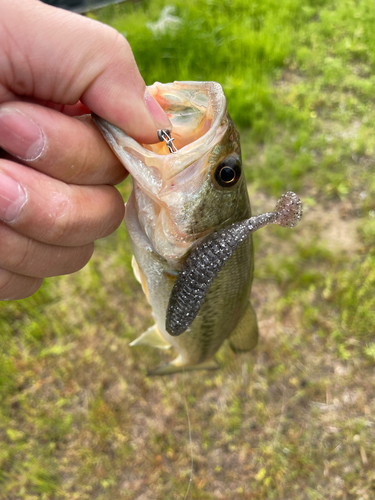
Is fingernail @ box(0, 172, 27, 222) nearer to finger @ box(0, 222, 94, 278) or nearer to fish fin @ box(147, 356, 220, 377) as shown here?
finger @ box(0, 222, 94, 278)

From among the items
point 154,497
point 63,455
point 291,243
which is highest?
point 291,243

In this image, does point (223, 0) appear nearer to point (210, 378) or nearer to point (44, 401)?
point (210, 378)

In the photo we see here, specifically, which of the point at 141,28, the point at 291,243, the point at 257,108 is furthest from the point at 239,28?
the point at 291,243

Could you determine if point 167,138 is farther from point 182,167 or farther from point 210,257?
point 210,257

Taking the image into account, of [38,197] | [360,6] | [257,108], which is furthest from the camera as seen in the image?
[360,6]

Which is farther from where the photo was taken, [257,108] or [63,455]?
[257,108]

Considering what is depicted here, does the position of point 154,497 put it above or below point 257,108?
below

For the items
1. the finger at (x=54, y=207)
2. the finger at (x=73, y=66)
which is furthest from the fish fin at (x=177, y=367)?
the finger at (x=73, y=66)
